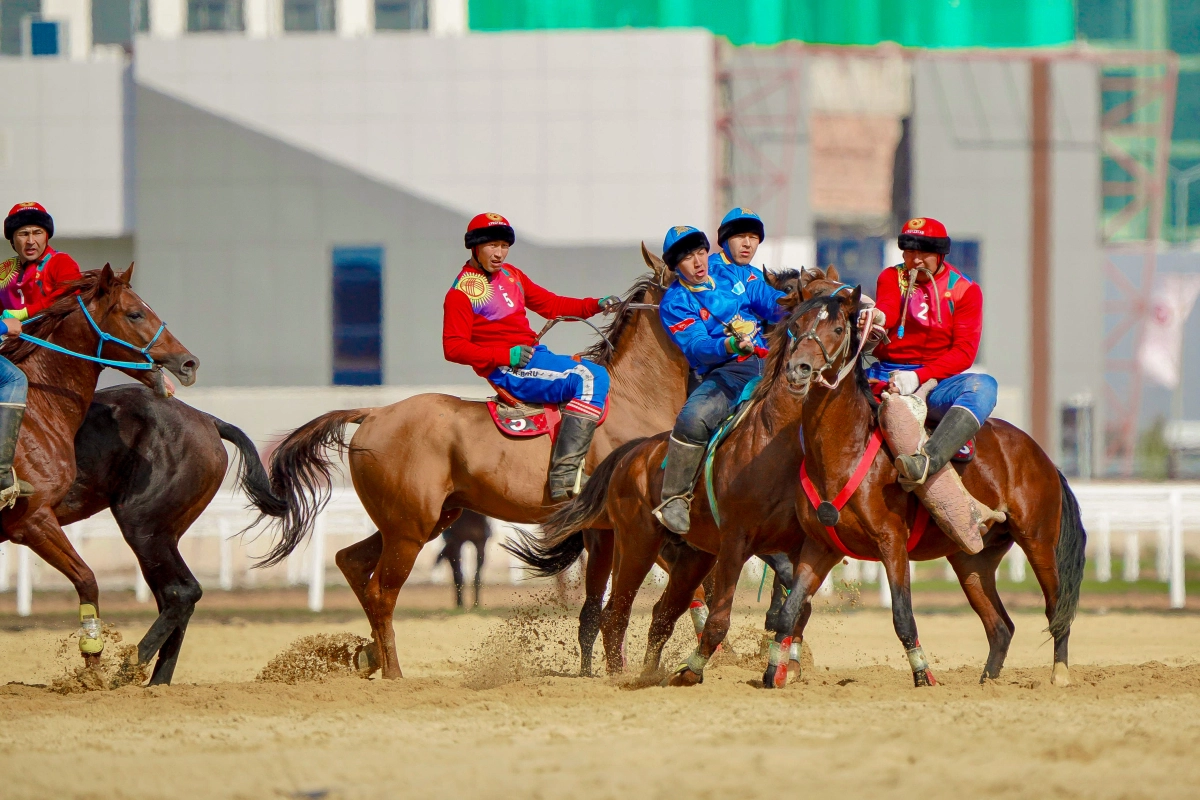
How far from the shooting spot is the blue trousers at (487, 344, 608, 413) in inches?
320

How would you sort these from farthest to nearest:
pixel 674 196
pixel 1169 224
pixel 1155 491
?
pixel 1169 224 < pixel 674 196 < pixel 1155 491

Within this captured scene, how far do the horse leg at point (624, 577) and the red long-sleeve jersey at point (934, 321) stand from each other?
161 cm

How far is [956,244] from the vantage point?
107ft

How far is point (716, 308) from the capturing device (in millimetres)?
7570

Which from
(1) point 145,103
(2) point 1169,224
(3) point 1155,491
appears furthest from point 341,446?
(2) point 1169,224

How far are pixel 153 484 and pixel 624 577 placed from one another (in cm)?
300

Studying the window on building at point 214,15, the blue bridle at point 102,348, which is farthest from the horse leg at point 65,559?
the window on building at point 214,15

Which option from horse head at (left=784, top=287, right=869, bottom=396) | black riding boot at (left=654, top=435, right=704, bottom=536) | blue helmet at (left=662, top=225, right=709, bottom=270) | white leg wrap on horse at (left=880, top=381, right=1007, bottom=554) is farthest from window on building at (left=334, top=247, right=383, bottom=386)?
horse head at (left=784, top=287, right=869, bottom=396)

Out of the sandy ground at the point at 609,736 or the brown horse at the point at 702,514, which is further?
the brown horse at the point at 702,514

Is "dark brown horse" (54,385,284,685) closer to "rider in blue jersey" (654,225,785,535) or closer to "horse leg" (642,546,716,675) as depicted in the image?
"horse leg" (642,546,716,675)

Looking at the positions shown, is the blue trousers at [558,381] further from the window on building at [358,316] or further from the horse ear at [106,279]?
the window on building at [358,316]

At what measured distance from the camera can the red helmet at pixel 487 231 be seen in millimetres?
8289

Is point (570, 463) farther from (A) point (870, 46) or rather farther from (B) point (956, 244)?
(A) point (870, 46)

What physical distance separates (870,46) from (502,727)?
31.5 metres
